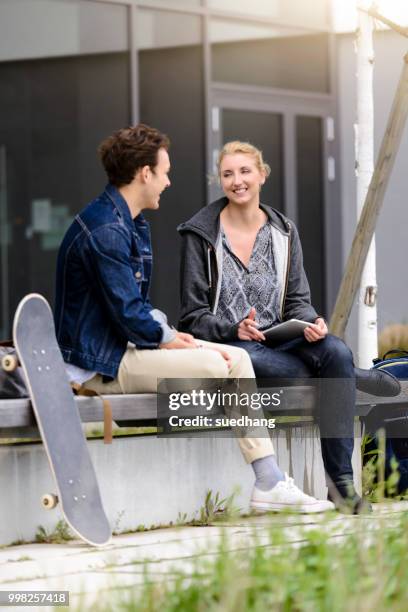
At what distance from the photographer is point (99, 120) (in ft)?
34.9

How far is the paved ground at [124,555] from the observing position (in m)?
3.22

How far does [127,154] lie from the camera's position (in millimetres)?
4918

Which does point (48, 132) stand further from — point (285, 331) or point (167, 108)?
point (285, 331)

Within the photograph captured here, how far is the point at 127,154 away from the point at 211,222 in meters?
0.69

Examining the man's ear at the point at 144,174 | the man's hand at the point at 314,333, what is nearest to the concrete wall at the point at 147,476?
the man's hand at the point at 314,333

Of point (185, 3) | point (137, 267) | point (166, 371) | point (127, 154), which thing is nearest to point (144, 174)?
point (127, 154)

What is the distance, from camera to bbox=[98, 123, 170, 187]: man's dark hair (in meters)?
4.92

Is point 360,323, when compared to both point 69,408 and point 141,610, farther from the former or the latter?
point 141,610

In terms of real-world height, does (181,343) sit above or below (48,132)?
below

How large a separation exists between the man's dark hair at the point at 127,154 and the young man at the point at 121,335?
9 centimetres

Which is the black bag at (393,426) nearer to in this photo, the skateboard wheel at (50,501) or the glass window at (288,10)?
the skateboard wheel at (50,501)

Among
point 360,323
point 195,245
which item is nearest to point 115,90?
point 360,323

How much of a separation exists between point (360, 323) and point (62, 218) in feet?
12.6

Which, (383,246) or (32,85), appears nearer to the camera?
(32,85)
